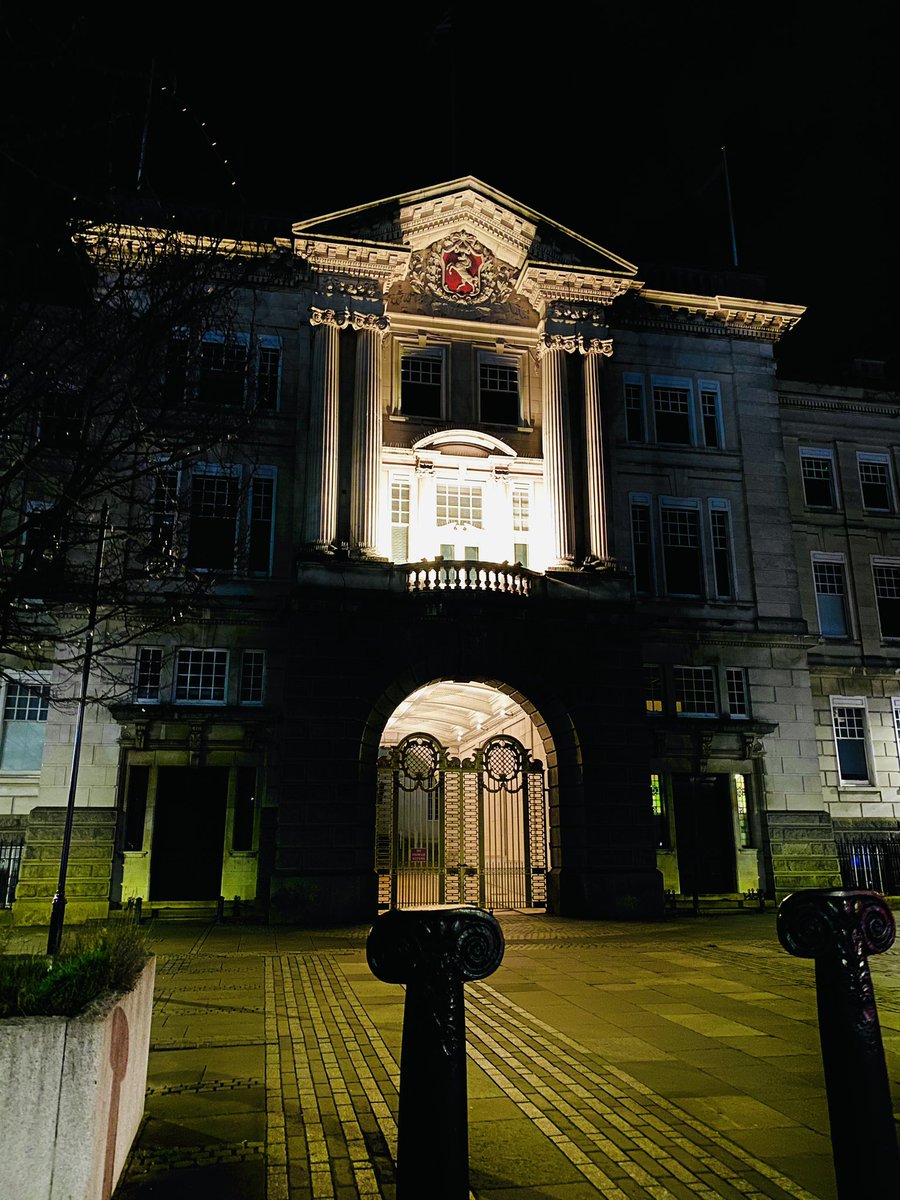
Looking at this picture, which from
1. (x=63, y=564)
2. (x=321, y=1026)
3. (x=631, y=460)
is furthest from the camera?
(x=631, y=460)

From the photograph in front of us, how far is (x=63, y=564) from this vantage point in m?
10.9

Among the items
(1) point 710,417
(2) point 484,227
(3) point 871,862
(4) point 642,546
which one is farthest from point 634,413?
(3) point 871,862

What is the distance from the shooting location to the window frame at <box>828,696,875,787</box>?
28.4 metres

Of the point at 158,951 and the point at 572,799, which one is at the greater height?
the point at 572,799

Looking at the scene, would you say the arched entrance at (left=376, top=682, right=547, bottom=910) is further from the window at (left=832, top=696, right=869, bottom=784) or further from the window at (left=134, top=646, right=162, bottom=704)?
the window at (left=832, top=696, right=869, bottom=784)

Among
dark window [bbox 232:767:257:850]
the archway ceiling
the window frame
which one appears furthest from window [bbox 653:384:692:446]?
dark window [bbox 232:767:257:850]

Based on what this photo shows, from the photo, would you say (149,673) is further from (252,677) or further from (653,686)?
(653,686)

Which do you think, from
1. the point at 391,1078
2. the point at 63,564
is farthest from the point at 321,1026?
the point at 63,564

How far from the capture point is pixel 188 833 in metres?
23.6

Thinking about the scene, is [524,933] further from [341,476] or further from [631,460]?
[631,460]

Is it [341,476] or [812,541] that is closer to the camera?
[341,476]

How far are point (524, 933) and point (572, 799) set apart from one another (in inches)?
198

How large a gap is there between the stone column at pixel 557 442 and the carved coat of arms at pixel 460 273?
2549mm

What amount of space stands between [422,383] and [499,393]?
8.12 ft
